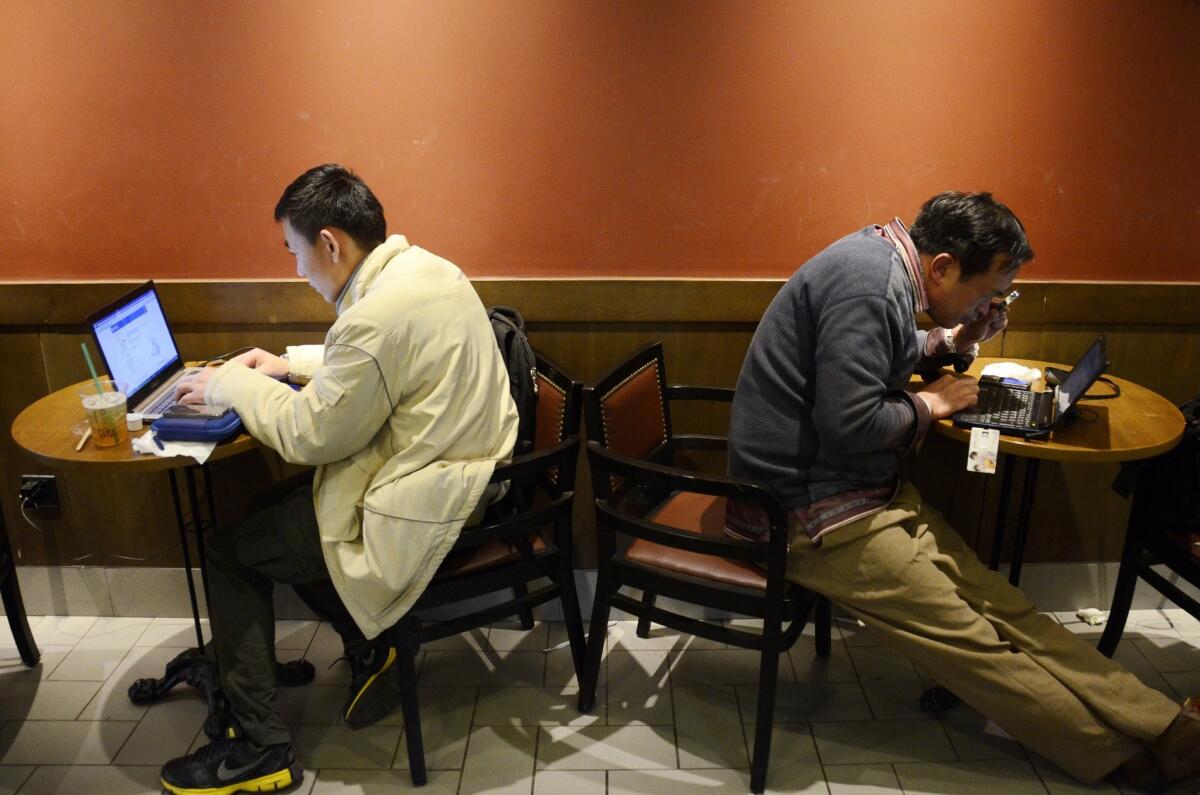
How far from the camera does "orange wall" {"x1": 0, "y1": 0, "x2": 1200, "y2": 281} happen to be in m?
2.43

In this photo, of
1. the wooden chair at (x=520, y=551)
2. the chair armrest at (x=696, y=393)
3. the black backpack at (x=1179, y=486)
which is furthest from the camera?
the chair armrest at (x=696, y=393)

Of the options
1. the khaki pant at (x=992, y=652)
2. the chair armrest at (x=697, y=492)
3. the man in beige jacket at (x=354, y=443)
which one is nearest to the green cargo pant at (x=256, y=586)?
the man in beige jacket at (x=354, y=443)

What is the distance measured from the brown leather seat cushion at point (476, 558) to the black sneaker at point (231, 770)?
596 millimetres

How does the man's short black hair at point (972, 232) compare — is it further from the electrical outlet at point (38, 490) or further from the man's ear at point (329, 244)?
the electrical outlet at point (38, 490)

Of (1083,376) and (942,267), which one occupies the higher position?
(942,267)

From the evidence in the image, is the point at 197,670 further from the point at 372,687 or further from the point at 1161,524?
the point at 1161,524

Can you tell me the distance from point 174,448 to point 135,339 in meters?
0.40

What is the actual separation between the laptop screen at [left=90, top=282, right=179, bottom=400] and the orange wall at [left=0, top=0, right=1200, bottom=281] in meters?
0.25

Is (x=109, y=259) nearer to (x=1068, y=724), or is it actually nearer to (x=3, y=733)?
(x=3, y=733)

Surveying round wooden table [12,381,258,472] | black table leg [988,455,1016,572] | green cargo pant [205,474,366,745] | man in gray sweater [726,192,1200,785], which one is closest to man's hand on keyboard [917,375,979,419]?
man in gray sweater [726,192,1200,785]

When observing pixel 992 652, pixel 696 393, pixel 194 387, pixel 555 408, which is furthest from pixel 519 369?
pixel 992 652

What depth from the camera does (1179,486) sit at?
2305mm

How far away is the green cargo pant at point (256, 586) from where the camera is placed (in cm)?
214

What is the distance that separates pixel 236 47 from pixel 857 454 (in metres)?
1.87
